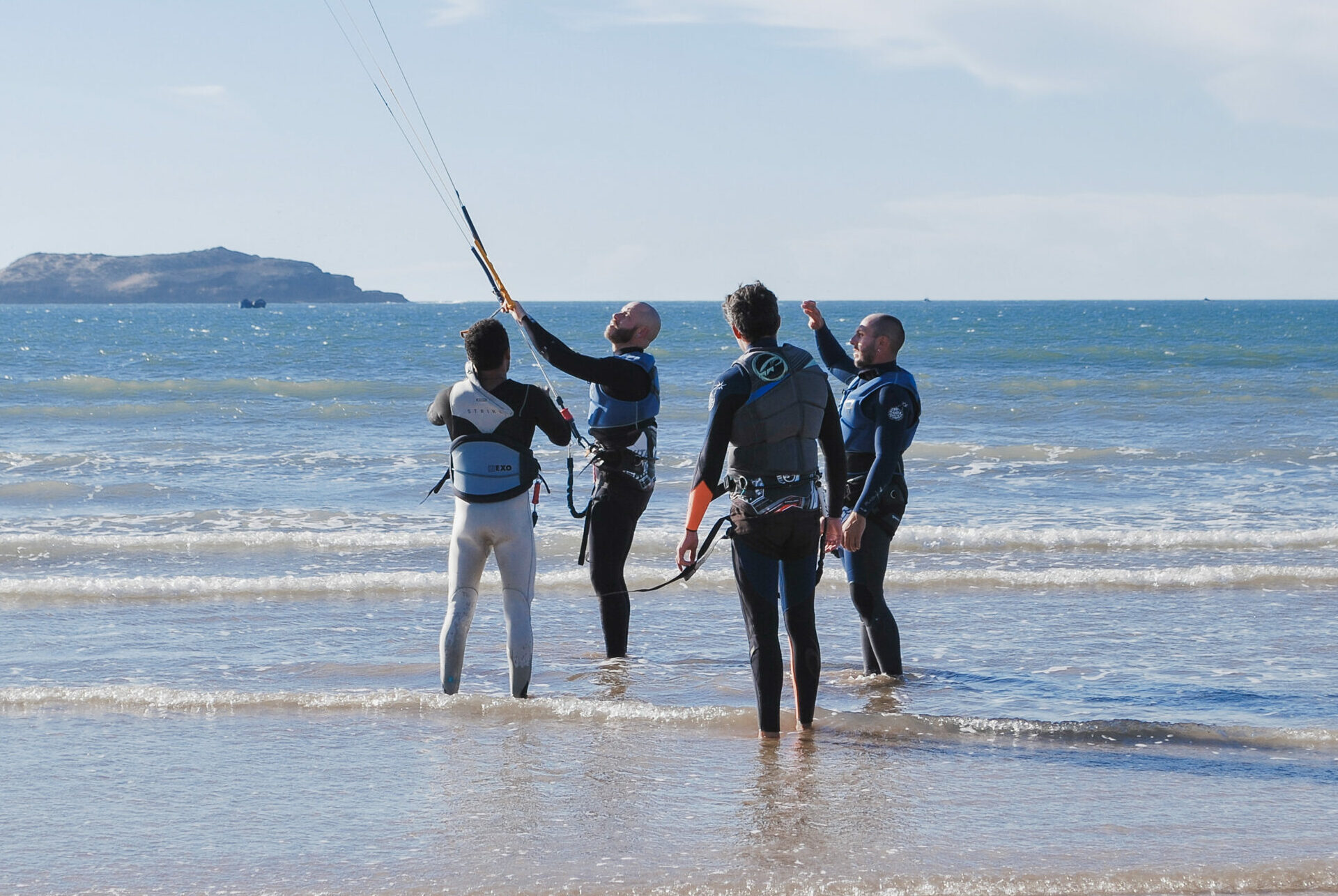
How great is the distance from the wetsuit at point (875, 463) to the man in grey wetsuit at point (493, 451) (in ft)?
4.44

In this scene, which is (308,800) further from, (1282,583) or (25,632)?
(1282,583)

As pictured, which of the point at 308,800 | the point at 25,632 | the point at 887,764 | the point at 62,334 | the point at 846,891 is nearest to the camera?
the point at 846,891

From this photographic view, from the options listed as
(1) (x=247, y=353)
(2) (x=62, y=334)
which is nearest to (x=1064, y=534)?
(1) (x=247, y=353)

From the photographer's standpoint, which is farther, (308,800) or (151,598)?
(151,598)

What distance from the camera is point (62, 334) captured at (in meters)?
64.8

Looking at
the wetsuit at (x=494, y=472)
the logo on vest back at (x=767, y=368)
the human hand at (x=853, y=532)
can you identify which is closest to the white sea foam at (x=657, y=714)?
the wetsuit at (x=494, y=472)

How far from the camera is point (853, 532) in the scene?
5.32 meters

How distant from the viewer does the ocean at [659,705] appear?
3.95 metres

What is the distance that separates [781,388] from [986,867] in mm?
1784

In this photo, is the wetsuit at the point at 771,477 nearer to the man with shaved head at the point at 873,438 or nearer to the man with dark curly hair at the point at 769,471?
the man with dark curly hair at the point at 769,471

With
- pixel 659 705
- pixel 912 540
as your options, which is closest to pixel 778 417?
pixel 659 705

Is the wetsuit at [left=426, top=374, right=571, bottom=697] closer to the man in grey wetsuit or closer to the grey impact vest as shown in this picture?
the man in grey wetsuit

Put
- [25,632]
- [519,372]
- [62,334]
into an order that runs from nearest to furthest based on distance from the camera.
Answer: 1. [25,632]
2. [519,372]
3. [62,334]

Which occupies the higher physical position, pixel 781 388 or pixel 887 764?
pixel 781 388
